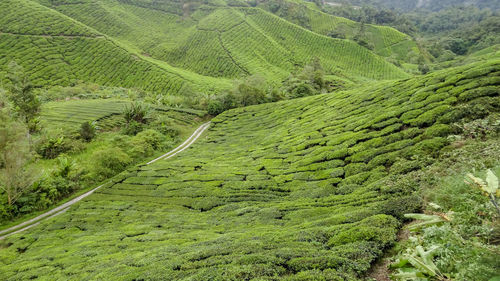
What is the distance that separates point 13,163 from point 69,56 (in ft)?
238

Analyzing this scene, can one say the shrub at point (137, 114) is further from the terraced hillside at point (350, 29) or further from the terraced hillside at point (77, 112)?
the terraced hillside at point (350, 29)

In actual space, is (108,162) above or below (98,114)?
below

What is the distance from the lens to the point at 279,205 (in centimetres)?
1577

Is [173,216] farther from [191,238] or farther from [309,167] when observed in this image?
[309,167]

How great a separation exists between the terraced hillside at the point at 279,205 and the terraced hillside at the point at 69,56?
51.2 meters

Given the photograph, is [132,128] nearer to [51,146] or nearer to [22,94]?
[51,146]

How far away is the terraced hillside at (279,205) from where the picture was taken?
8789 millimetres

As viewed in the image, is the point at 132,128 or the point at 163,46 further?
the point at 163,46

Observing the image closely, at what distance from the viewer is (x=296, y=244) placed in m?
9.30

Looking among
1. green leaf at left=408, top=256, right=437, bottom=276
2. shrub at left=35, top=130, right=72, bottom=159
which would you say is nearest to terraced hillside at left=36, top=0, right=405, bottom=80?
shrub at left=35, top=130, right=72, bottom=159

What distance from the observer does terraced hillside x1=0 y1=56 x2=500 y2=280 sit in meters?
8.79

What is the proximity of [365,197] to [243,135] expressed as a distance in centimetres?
2704

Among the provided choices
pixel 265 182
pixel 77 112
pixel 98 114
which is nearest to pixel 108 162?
pixel 98 114

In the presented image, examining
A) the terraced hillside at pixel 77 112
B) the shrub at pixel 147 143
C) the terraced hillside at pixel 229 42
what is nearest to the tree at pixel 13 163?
the shrub at pixel 147 143
